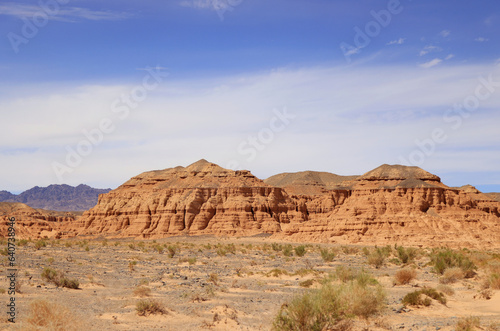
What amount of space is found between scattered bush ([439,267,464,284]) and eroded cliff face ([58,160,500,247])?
1551 inches

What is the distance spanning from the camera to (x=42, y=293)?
17.1 m

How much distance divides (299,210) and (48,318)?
92868mm

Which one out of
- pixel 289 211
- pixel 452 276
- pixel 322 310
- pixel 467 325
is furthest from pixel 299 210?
pixel 322 310

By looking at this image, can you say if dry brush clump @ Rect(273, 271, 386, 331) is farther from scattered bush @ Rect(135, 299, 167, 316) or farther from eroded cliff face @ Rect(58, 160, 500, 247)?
eroded cliff face @ Rect(58, 160, 500, 247)

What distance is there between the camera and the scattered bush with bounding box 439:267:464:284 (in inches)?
858

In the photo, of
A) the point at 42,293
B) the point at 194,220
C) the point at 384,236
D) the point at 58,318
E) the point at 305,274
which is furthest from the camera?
the point at 194,220

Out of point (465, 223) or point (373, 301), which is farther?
point (465, 223)

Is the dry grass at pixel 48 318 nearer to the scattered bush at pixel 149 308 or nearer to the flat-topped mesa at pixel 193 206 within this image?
the scattered bush at pixel 149 308

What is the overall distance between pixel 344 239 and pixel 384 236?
5.58 metres

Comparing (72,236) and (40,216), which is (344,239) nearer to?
(72,236)

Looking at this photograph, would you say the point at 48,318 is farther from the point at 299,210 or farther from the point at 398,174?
the point at 299,210

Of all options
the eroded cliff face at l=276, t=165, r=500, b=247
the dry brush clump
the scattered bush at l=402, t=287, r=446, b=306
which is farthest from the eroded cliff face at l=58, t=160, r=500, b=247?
the dry brush clump

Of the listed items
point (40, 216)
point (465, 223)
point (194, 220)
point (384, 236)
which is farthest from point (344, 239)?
point (40, 216)

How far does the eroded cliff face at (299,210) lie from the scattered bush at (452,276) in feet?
129
